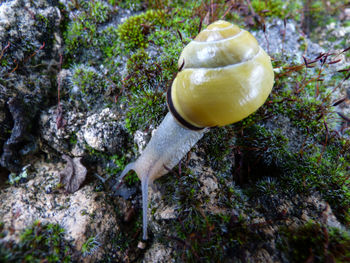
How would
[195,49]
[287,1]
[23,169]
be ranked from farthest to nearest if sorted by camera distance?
[287,1], [23,169], [195,49]

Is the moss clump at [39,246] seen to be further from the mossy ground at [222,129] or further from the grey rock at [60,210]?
the mossy ground at [222,129]

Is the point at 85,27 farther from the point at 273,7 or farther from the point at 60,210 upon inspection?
the point at 273,7

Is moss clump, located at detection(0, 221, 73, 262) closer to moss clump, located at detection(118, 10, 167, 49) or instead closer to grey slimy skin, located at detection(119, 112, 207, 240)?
grey slimy skin, located at detection(119, 112, 207, 240)

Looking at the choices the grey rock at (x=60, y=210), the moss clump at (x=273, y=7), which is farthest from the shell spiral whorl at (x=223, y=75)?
the moss clump at (x=273, y=7)

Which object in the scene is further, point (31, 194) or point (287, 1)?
point (287, 1)

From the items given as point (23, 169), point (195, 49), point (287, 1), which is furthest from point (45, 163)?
point (287, 1)

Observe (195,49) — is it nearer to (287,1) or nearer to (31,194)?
(31,194)

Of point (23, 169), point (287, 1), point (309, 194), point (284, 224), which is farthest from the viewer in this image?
point (287, 1)
